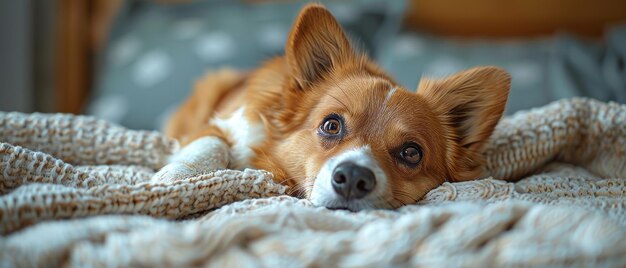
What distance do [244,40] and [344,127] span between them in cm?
150

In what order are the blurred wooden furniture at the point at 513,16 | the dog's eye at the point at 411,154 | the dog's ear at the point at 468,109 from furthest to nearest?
the blurred wooden furniture at the point at 513,16, the dog's ear at the point at 468,109, the dog's eye at the point at 411,154

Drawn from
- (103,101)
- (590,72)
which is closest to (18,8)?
(103,101)

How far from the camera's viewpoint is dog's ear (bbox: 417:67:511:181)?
65.4 inches

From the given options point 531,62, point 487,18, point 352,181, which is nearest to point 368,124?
point 352,181

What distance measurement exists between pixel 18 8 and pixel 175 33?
88cm

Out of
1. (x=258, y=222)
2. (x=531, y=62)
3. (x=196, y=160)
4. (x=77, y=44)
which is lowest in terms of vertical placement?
(x=77, y=44)

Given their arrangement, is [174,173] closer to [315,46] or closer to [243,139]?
[243,139]

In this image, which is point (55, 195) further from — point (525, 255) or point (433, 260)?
point (525, 255)

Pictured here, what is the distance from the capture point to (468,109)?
176 centimetres

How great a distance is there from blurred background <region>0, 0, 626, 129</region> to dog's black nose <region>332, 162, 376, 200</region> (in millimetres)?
1359

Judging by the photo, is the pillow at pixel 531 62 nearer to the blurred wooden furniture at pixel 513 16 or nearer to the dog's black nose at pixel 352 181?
the blurred wooden furniture at pixel 513 16

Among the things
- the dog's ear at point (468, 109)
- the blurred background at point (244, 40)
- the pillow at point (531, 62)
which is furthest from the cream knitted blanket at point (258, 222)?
the blurred background at point (244, 40)

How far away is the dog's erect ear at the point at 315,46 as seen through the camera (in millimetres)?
1713

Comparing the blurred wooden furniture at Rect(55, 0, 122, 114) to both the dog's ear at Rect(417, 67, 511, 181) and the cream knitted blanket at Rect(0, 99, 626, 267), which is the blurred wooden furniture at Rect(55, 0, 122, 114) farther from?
the dog's ear at Rect(417, 67, 511, 181)
